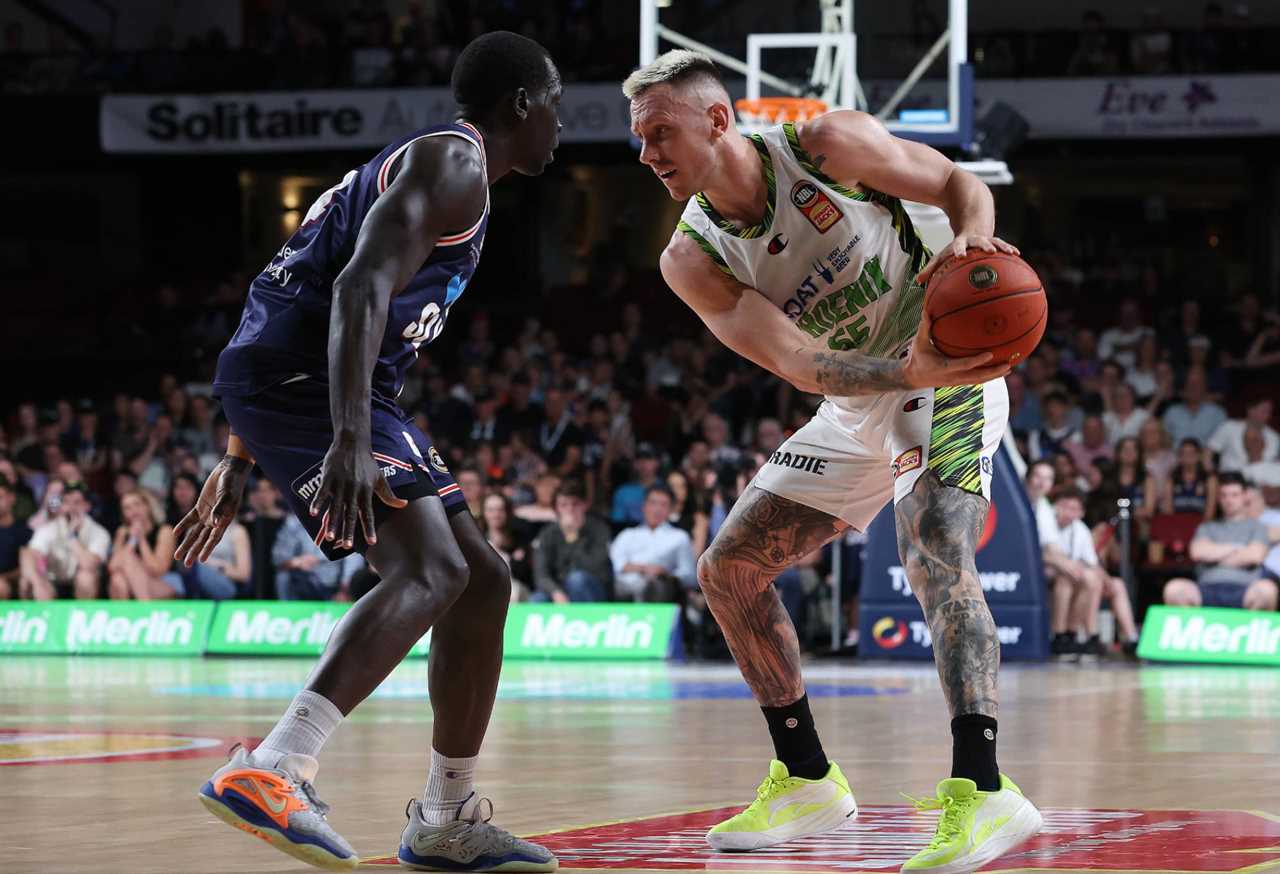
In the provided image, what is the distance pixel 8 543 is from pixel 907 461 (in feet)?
A: 44.7

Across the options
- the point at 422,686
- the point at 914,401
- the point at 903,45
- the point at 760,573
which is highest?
the point at 903,45

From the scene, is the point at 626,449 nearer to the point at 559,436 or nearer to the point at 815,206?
the point at 559,436

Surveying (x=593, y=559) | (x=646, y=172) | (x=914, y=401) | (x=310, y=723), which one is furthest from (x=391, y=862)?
(x=646, y=172)

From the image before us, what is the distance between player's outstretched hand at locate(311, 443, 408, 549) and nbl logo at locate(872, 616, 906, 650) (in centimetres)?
1027

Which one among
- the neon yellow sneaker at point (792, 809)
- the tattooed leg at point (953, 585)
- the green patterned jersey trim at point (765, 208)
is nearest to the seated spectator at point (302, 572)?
the neon yellow sneaker at point (792, 809)

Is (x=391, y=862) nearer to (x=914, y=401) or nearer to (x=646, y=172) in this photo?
(x=914, y=401)

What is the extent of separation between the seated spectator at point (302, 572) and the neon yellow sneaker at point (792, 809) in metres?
11.1

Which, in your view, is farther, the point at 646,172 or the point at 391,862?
the point at 646,172

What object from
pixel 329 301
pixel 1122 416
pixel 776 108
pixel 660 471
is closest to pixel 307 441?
pixel 329 301

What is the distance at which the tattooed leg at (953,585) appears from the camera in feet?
15.6

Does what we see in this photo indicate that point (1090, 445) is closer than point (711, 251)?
No

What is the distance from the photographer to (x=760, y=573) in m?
5.55

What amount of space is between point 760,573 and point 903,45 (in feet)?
33.6

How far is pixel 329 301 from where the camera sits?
4.75 m
